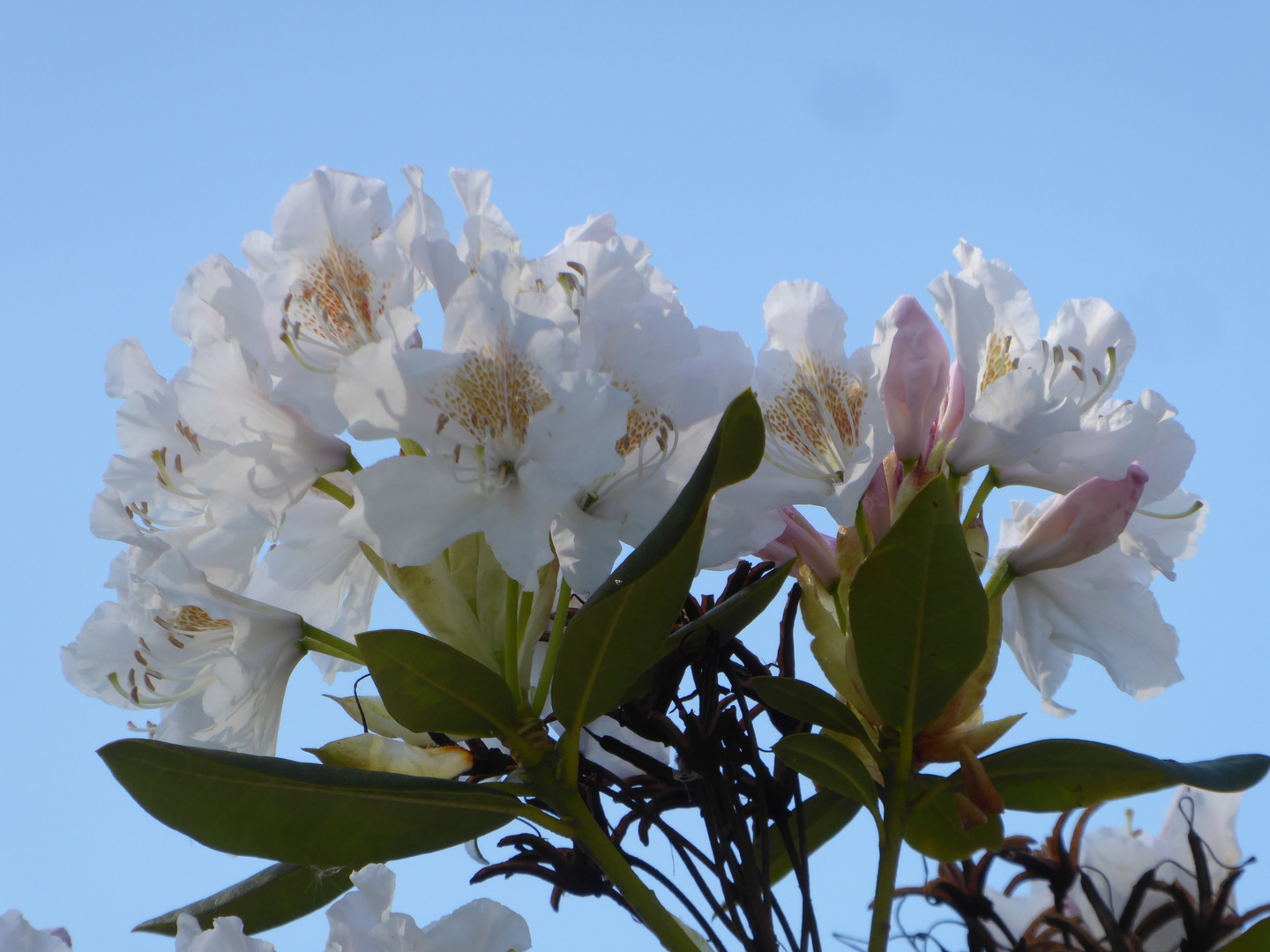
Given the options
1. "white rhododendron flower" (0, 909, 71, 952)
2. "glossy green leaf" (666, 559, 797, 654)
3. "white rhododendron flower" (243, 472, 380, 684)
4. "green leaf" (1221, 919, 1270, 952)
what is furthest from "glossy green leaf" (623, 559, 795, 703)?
"white rhododendron flower" (0, 909, 71, 952)

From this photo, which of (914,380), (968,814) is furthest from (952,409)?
(968,814)

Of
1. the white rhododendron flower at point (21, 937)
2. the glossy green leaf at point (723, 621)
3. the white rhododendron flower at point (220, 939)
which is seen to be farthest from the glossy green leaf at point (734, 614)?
the white rhododendron flower at point (21, 937)

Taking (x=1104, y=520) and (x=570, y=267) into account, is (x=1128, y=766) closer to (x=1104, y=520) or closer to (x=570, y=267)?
(x=1104, y=520)

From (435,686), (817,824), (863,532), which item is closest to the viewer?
(435,686)

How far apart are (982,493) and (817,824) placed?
29cm

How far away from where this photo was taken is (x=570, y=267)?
0.74 m

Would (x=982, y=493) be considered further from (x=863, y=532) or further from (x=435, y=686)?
(x=435, y=686)

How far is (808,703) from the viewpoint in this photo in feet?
2.39

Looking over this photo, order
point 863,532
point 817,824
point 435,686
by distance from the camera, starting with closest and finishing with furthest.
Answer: point 435,686 → point 863,532 → point 817,824

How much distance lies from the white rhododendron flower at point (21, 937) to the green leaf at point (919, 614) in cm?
64

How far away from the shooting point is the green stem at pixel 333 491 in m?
0.78

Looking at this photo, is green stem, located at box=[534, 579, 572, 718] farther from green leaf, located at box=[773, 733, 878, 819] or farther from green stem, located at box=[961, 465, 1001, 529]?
green stem, located at box=[961, 465, 1001, 529]

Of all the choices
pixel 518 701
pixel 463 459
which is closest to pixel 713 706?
pixel 518 701

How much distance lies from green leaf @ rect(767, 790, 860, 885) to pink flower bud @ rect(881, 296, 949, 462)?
28cm
